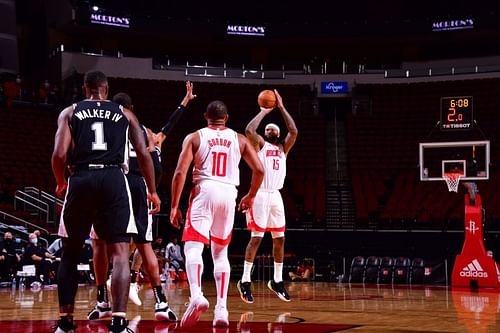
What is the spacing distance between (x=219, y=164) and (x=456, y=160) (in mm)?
12570

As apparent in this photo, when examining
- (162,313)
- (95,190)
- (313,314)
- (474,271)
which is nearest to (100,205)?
(95,190)

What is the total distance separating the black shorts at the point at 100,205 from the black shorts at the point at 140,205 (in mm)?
1512

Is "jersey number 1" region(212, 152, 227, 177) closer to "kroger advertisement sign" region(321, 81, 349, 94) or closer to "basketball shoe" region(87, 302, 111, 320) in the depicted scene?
"basketball shoe" region(87, 302, 111, 320)

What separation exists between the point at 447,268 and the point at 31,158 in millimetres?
12087

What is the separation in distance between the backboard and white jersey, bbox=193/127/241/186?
10741 millimetres

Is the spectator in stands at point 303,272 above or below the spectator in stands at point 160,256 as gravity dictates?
below

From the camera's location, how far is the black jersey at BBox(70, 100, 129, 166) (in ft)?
17.9

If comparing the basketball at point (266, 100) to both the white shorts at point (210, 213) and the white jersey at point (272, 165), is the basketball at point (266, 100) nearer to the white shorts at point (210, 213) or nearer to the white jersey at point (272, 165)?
the white jersey at point (272, 165)

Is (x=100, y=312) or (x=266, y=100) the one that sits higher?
(x=266, y=100)

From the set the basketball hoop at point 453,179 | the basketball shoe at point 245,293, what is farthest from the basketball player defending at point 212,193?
the basketball hoop at point 453,179

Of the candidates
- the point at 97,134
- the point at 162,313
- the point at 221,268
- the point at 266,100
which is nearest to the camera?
the point at 97,134

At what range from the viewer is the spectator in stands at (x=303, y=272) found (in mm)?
18766

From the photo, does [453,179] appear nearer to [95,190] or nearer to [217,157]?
[217,157]

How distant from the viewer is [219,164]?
662cm
